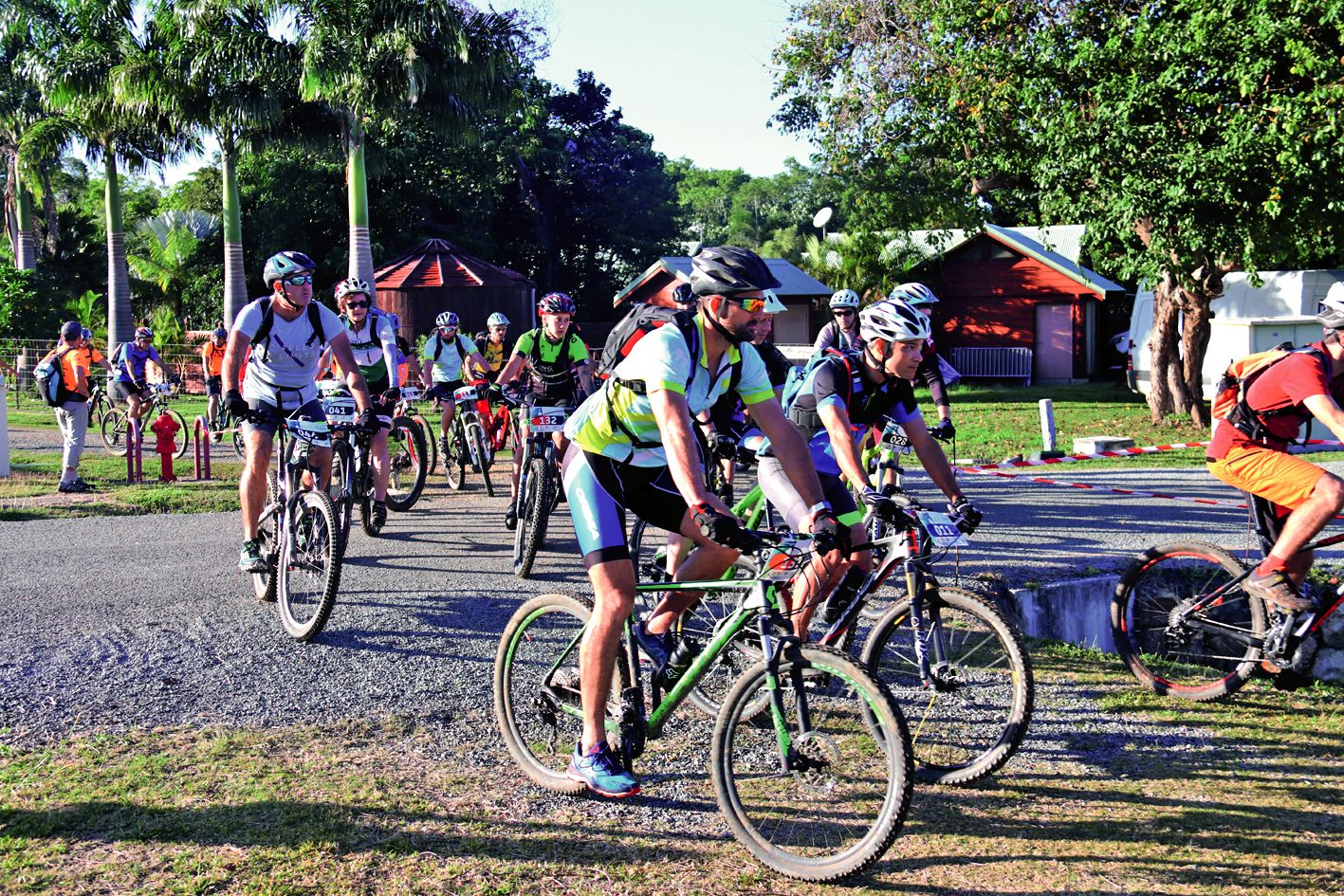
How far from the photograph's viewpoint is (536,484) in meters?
8.93

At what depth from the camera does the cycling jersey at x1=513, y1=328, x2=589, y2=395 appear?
33.8ft

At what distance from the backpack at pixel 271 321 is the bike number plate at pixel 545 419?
2042 millimetres

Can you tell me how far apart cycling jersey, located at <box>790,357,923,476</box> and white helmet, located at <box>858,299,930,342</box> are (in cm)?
22

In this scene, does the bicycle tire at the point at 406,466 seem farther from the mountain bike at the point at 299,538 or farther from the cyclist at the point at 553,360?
the mountain bike at the point at 299,538

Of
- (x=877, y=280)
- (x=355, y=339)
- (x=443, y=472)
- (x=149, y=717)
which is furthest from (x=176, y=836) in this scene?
(x=877, y=280)

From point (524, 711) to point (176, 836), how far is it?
1530 mm

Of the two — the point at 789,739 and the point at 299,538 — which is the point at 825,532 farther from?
the point at 299,538

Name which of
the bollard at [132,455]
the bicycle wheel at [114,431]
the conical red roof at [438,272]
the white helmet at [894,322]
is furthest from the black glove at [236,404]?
the conical red roof at [438,272]

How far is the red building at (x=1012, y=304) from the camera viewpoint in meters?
40.7

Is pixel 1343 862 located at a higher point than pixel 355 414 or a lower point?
lower

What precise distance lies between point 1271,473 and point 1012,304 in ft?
120

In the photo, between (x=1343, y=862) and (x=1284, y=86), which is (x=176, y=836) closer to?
(x=1343, y=862)

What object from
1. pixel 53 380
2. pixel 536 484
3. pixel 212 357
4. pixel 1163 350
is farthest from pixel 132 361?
pixel 1163 350

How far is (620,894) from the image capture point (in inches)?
156
